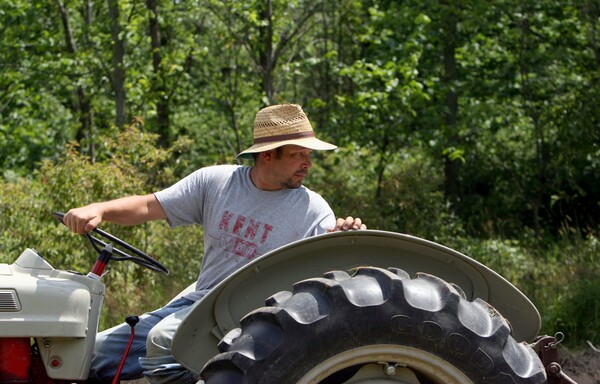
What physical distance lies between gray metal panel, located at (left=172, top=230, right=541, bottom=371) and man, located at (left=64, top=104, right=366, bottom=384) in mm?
357

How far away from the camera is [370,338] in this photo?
10.4 ft

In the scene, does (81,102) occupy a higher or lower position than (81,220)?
lower

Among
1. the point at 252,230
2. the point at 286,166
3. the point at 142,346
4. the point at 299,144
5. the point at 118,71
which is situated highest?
the point at 299,144

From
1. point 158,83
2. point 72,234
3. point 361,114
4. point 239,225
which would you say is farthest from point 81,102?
point 239,225

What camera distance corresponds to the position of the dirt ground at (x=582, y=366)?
5.75m

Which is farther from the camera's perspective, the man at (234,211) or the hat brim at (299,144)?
the hat brim at (299,144)

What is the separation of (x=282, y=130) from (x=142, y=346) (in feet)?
3.66

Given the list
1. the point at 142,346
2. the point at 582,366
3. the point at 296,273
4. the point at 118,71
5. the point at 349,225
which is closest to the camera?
the point at 296,273

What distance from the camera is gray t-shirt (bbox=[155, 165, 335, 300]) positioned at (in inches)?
166

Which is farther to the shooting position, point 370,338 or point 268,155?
point 268,155

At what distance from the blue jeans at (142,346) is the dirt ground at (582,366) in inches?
106

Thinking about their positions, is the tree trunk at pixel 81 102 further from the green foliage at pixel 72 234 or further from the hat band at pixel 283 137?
the hat band at pixel 283 137

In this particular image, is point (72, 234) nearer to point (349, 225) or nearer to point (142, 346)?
point (142, 346)

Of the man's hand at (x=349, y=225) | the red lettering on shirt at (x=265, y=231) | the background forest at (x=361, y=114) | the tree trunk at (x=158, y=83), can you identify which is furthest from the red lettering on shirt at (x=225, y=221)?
the tree trunk at (x=158, y=83)
